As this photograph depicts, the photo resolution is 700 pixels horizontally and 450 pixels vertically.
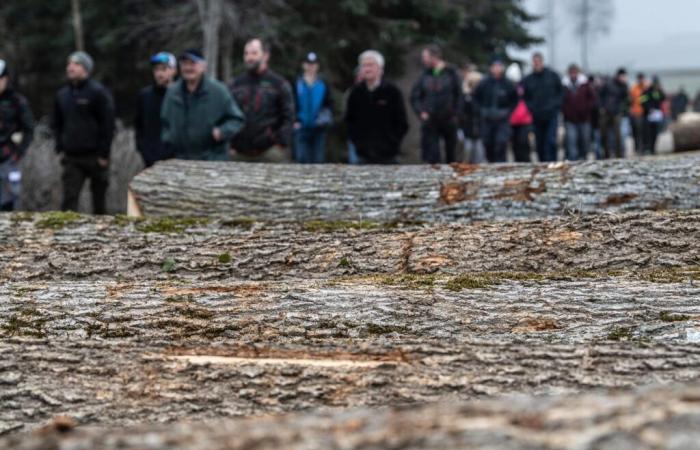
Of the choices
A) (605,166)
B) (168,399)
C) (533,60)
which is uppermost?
(533,60)

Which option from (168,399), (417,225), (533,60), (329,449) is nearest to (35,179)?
(533,60)

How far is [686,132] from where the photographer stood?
60.3ft

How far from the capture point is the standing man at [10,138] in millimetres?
11359

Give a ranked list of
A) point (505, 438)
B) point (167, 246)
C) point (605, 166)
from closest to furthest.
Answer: point (505, 438) < point (167, 246) < point (605, 166)

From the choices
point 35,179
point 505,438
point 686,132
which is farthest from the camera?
point 686,132

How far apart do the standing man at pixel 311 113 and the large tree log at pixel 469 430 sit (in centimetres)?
1031

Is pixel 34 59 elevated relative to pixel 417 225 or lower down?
elevated

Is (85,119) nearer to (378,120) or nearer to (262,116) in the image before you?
(262,116)

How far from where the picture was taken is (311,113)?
13.3m

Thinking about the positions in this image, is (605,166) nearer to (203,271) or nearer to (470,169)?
(470,169)

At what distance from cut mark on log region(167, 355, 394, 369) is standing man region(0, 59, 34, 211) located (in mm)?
7142

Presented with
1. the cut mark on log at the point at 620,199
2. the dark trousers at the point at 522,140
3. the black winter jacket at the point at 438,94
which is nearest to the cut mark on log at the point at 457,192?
the cut mark on log at the point at 620,199

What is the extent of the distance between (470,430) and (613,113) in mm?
18456

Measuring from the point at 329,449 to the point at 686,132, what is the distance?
1642 cm
